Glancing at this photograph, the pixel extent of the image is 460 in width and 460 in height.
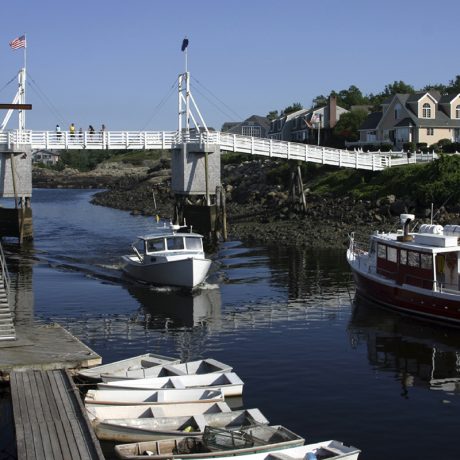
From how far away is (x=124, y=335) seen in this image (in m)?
29.8

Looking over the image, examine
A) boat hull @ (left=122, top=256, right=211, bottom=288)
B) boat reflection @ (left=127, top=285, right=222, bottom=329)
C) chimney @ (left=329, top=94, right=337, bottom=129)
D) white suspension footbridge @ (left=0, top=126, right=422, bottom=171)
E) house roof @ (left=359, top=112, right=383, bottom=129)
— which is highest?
chimney @ (left=329, top=94, right=337, bottom=129)

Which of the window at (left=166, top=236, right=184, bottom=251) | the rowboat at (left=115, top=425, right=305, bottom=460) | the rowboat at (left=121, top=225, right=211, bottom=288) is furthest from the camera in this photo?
the window at (left=166, top=236, right=184, bottom=251)

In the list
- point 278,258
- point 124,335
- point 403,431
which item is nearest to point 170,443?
point 403,431

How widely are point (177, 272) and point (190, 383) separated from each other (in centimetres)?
1731

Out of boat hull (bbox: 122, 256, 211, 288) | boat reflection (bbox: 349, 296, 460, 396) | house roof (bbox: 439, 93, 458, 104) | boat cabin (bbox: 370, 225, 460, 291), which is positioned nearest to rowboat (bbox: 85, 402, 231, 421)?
boat reflection (bbox: 349, 296, 460, 396)

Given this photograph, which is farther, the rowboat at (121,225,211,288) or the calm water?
the rowboat at (121,225,211,288)

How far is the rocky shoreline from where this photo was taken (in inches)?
2207

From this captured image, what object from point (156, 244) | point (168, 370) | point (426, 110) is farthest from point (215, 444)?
point (426, 110)

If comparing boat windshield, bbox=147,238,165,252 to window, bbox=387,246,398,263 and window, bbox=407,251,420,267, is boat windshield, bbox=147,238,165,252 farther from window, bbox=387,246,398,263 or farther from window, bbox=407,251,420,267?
window, bbox=407,251,420,267

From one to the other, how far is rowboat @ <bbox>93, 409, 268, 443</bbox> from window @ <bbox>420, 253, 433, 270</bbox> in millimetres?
15089

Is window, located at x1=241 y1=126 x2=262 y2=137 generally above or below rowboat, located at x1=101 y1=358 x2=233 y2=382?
above

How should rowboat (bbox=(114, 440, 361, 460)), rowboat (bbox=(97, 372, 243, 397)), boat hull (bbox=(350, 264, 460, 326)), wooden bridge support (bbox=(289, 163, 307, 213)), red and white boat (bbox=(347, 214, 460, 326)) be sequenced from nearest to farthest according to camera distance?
1. rowboat (bbox=(114, 440, 361, 460))
2. rowboat (bbox=(97, 372, 243, 397))
3. boat hull (bbox=(350, 264, 460, 326))
4. red and white boat (bbox=(347, 214, 460, 326))
5. wooden bridge support (bbox=(289, 163, 307, 213))

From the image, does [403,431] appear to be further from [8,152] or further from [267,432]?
[8,152]

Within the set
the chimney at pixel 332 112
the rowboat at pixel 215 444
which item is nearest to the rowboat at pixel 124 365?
the rowboat at pixel 215 444
